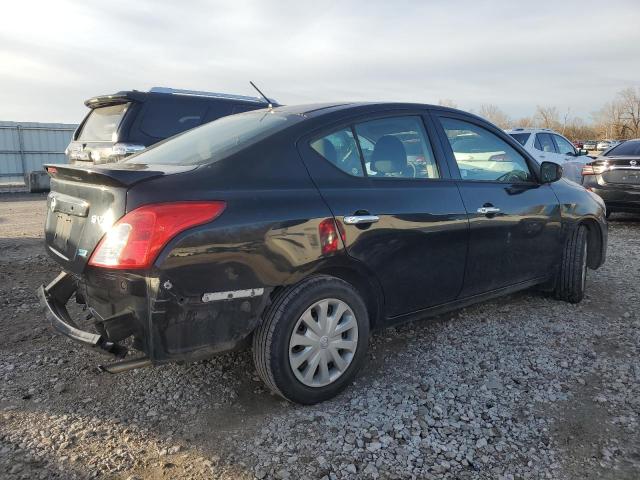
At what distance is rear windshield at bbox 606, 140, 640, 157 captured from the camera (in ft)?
28.9

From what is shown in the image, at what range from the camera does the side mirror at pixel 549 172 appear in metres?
4.29

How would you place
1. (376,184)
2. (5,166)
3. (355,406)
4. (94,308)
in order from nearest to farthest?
(94,308) → (355,406) → (376,184) → (5,166)

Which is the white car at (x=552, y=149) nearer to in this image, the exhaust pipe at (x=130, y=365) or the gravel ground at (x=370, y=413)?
the gravel ground at (x=370, y=413)

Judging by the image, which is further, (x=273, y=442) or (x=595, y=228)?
(x=595, y=228)

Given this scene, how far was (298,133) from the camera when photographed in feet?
9.60

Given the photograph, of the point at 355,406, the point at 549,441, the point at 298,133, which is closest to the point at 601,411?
the point at 549,441

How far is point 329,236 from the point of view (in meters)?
2.83

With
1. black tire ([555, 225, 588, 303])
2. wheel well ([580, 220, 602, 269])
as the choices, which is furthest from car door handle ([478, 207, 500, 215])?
wheel well ([580, 220, 602, 269])

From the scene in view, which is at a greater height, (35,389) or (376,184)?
(376,184)

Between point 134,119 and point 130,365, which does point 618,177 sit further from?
point 130,365

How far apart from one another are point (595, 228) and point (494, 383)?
2.51 m

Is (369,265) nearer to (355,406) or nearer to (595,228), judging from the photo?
(355,406)

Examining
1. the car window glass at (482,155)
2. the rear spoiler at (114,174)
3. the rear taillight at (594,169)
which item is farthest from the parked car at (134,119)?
the rear taillight at (594,169)

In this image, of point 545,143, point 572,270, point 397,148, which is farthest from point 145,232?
point 545,143
